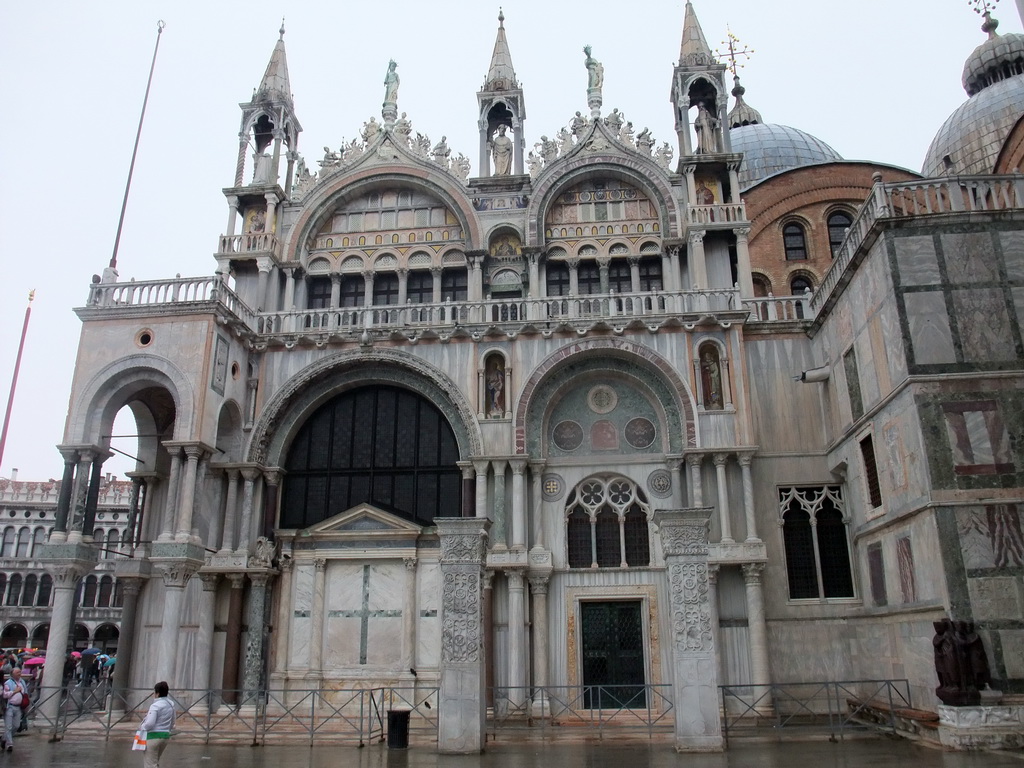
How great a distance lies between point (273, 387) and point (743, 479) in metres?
12.5

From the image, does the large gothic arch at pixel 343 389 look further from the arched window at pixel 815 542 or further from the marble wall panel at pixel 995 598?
the marble wall panel at pixel 995 598

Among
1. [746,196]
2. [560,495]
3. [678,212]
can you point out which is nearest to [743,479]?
[560,495]

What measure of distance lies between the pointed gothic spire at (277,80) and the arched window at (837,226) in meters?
21.5

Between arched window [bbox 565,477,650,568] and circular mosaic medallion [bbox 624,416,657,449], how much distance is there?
107cm

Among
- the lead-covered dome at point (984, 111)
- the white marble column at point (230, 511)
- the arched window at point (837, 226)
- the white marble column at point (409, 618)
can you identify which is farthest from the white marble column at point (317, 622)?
the lead-covered dome at point (984, 111)

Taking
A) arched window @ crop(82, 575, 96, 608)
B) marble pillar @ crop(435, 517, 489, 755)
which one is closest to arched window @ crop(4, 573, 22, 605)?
arched window @ crop(82, 575, 96, 608)

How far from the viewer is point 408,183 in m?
25.5

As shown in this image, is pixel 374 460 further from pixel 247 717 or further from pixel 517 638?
pixel 247 717

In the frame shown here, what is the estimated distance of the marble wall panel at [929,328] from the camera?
15516mm

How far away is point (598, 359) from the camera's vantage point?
21734 millimetres

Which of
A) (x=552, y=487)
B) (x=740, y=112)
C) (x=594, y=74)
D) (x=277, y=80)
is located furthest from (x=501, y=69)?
(x=740, y=112)

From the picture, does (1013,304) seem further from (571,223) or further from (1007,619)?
(571,223)

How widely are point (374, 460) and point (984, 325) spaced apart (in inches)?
578

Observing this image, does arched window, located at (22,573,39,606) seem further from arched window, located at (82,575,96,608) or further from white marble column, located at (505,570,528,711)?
white marble column, located at (505,570,528,711)
